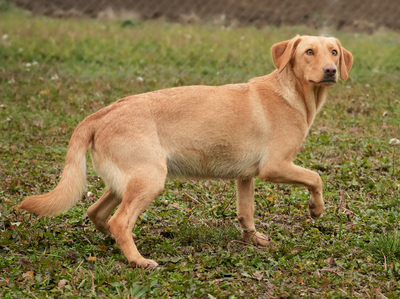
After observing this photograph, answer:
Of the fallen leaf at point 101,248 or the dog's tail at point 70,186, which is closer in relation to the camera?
the dog's tail at point 70,186

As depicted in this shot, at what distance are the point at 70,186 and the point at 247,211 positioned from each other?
4.54 ft

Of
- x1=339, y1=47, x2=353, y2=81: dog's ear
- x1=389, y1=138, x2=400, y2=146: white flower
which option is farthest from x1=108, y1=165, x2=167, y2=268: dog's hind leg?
x1=389, y1=138, x2=400, y2=146: white flower

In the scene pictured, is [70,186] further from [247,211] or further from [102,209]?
[247,211]

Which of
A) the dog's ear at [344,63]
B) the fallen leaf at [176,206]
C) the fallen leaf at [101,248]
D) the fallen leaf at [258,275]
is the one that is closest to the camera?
the fallen leaf at [258,275]

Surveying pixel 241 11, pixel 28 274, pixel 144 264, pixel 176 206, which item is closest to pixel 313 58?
pixel 176 206

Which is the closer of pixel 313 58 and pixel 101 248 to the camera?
pixel 101 248

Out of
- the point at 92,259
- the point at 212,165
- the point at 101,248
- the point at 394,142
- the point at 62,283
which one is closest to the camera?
the point at 62,283

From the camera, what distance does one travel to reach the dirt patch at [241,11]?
9.80m

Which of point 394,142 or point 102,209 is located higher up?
point 102,209

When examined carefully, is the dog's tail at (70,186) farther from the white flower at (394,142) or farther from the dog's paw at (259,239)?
the white flower at (394,142)

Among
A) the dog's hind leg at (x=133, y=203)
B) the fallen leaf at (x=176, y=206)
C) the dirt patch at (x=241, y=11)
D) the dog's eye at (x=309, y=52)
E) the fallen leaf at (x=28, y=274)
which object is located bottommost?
the fallen leaf at (x=176, y=206)

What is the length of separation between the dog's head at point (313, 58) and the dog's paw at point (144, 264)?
1732 mm

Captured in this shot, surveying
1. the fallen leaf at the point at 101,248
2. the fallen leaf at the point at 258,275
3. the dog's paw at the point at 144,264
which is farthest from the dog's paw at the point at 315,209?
the fallen leaf at the point at 101,248

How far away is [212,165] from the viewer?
12.3 feet
